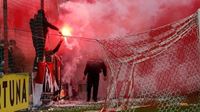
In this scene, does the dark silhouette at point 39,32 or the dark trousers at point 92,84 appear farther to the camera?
the dark trousers at point 92,84

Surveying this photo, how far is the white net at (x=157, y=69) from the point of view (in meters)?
11.3

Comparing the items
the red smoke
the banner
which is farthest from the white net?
the banner

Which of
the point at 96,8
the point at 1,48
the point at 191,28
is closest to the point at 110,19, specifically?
the point at 96,8

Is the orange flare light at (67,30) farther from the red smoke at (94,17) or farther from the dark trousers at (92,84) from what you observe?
the dark trousers at (92,84)

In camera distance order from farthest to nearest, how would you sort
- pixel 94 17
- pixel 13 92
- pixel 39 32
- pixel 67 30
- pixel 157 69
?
pixel 67 30 → pixel 94 17 → pixel 39 32 → pixel 157 69 → pixel 13 92

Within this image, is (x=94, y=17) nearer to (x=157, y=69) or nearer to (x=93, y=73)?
(x=93, y=73)

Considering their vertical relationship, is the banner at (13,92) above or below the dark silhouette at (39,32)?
below

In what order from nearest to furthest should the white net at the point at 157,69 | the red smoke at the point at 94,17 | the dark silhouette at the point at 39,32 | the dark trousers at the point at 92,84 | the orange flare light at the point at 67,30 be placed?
the white net at the point at 157,69
the dark silhouette at the point at 39,32
the dark trousers at the point at 92,84
the red smoke at the point at 94,17
the orange flare light at the point at 67,30

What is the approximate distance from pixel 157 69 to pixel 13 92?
5456 mm

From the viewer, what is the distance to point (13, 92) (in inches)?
376

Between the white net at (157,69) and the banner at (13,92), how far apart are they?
2.08 meters

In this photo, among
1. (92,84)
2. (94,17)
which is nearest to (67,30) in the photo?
(94,17)

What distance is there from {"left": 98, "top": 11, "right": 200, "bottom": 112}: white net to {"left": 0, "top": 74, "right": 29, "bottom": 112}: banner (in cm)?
208

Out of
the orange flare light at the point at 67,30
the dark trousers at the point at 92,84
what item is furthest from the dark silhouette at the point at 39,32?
the orange flare light at the point at 67,30
